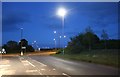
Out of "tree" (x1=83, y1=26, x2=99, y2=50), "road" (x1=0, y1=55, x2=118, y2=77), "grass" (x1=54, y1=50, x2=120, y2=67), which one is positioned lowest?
"road" (x1=0, y1=55, x2=118, y2=77)

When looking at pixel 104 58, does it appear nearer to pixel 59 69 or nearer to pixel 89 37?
pixel 59 69

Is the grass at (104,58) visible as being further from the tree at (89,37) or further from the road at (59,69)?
the tree at (89,37)

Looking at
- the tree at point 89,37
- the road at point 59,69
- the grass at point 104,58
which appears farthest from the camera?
the tree at point 89,37

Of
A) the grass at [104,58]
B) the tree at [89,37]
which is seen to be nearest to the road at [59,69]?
the grass at [104,58]

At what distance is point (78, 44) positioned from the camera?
75.3m

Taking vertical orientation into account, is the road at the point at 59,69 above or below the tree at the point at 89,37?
below

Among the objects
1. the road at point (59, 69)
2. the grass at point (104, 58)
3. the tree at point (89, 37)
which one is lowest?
→ the road at point (59, 69)

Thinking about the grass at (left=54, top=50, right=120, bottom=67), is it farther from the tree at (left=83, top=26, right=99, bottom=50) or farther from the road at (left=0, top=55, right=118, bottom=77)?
the tree at (left=83, top=26, right=99, bottom=50)

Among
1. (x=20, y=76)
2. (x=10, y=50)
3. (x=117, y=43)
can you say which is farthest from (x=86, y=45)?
(x=10, y=50)

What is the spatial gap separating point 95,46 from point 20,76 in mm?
53226

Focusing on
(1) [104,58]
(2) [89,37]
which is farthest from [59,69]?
(2) [89,37]

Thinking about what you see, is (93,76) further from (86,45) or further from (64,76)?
(86,45)

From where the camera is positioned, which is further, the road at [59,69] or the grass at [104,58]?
the grass at [104,58]

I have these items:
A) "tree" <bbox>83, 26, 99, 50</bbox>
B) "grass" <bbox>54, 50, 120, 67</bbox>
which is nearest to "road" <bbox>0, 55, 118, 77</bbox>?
"grass" <bbox>54, 50, 120, 67</bbox>
